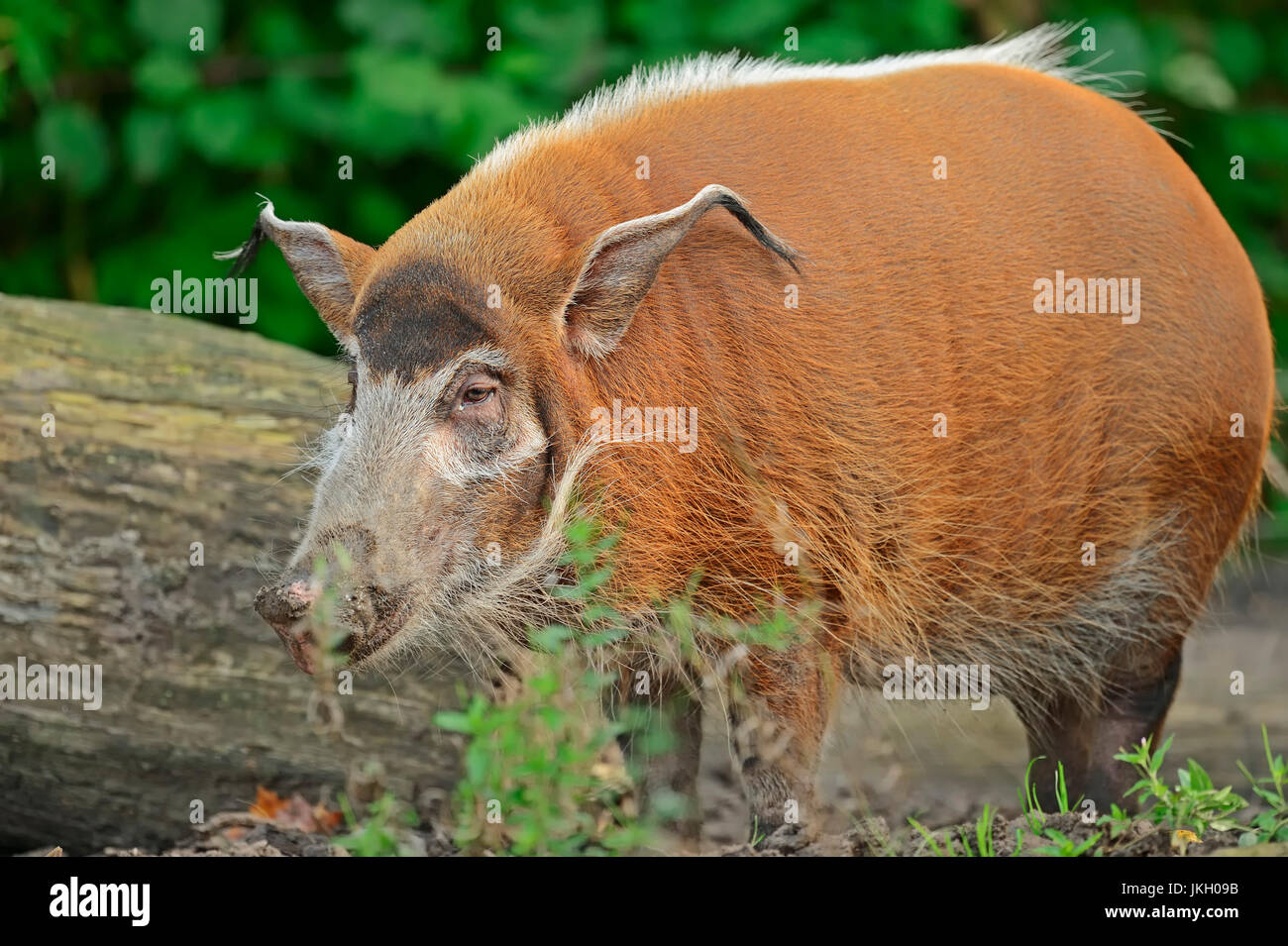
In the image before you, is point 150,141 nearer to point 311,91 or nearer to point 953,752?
point 311,91

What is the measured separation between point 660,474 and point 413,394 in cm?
65

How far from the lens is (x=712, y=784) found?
19.1ft

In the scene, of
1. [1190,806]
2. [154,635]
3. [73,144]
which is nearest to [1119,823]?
[1190,806]

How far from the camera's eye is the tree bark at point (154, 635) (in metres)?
4.46

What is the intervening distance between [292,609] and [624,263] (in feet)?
3.74

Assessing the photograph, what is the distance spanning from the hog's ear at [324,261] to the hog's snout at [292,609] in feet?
2.99

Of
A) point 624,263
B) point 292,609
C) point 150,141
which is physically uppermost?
point 150,141

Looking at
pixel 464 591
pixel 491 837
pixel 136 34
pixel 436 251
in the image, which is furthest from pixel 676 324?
pixel 136 34

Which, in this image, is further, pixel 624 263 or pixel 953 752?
pixel 953 752

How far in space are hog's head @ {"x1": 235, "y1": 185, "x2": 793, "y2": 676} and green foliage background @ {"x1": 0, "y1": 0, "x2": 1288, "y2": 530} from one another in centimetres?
268

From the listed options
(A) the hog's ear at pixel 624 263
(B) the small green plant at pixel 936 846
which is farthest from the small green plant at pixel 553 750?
(B) the small green plant at pixel 936 846

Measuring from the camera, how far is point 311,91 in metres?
6.71

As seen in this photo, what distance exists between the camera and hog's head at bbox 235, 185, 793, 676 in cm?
355

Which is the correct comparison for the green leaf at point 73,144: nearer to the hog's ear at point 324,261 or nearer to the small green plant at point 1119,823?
the hog's ear at point 324,261
